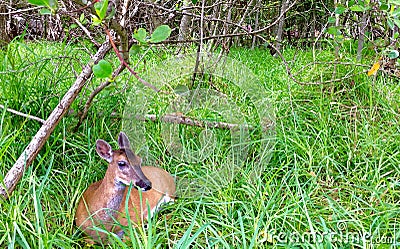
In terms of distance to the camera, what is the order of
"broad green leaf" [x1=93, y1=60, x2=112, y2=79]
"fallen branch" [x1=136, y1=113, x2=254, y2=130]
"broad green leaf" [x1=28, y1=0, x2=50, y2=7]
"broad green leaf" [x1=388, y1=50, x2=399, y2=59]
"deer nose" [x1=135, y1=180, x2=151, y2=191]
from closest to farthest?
"broad green leaf" [x1=28, y1=0, x2=50, y2=7], "broad green leaf" [x1=93, y1=60, x2=112, y2=79], "deer nose" [x1=135, y1=180, x2=151, y2=191], "fallen branch" [x1=136, y1=113, x2=254, y2=130], "broad green leaf" [x1=388, y1=50, x2=399, y2=59]

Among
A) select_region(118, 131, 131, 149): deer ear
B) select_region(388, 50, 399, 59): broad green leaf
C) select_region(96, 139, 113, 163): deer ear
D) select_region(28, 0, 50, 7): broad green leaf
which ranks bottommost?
select_region(96, 139, 113, 163): deer ear

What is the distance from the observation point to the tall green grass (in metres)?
1.40

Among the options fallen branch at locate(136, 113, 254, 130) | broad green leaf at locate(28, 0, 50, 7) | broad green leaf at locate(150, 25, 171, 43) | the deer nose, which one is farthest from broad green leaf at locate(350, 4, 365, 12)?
broad green leaf at locate(28, 0, 50, 7)

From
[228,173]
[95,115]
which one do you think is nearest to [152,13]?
[95,115]

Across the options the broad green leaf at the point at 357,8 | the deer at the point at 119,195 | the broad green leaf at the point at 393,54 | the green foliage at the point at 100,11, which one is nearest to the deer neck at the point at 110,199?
the deer at the point at 119,195

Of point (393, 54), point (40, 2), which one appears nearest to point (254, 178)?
point (393, 54)

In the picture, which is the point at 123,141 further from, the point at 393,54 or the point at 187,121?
the point at 393,54
